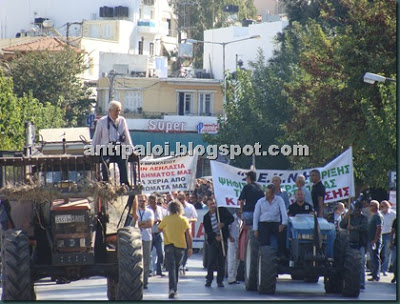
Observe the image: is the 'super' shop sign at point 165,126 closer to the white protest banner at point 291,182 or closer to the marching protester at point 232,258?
the white protest banner at point 291,182

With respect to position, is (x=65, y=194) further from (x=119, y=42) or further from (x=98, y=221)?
(x=119, y=42)

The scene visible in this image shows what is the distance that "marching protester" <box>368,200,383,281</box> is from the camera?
24.5 metres

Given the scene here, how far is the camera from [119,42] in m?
95.2

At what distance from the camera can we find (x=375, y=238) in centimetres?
2469

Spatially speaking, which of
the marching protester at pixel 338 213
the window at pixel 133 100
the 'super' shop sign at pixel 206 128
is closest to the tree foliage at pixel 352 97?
the marching protester at pixel 338 213

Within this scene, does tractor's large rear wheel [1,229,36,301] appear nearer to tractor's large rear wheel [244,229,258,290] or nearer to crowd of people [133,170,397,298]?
crowd of people [133,170,397,298]

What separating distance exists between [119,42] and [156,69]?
10.2 metres

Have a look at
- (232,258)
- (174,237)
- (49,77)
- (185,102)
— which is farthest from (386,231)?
(185,102)

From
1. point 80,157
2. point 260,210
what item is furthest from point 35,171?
point 260,210

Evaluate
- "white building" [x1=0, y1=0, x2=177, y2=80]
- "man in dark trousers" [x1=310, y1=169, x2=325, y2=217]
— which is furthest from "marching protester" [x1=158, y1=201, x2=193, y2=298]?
"white building" [x1=0, y1=0, x2=177, y2=80]

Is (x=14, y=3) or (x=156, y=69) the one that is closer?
(x=156, y=69)

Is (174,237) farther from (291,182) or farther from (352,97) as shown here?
(352,97)

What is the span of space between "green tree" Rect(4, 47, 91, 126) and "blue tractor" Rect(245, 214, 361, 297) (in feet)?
167

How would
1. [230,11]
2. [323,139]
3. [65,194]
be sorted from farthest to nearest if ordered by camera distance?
[230,11], [323,139], [65,194]
